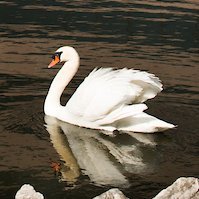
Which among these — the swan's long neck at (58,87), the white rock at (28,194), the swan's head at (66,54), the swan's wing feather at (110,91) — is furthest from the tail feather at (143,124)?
the white rock at (28,194)

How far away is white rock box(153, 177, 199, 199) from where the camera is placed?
6.43m

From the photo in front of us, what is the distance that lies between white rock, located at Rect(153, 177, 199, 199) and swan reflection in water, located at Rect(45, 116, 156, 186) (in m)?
1.71

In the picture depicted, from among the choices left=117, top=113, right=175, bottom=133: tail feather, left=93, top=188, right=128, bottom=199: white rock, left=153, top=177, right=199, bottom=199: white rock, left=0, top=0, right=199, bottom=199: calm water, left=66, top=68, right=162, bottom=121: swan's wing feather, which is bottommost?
left=0, top=0, right=199, bottom=199: calm water

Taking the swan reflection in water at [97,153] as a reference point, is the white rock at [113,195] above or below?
above

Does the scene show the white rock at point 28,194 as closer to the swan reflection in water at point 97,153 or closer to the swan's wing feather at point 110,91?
the swan reflection in water at point 97,153

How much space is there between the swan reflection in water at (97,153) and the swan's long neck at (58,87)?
11.6 inches

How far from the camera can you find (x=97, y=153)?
940cm

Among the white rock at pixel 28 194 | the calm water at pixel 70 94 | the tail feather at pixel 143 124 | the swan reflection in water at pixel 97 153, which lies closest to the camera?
the white rock at pixel 28 194

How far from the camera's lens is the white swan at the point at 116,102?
33.0 feet

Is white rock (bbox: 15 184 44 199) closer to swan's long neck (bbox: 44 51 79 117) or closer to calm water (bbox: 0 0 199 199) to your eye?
calm water (bbox: 0 0 199 199)

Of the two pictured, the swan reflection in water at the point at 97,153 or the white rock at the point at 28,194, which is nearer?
the white rock at the point at 28,194

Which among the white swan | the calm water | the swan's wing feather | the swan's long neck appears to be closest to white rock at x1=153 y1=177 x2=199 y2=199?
the calm water

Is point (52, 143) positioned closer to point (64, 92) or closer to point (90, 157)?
point (90, 157)

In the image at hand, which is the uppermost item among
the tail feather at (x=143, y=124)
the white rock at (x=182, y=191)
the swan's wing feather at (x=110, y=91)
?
the white rock at (x=182, y=191)
